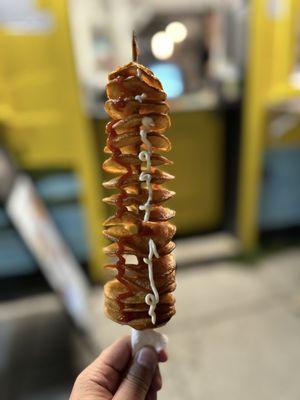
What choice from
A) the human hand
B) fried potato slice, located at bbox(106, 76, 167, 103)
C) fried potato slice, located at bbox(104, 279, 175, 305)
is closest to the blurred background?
the human hand

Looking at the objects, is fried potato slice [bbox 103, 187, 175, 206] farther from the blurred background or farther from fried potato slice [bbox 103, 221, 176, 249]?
the blurred background

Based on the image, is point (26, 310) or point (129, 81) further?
point (26, 310)

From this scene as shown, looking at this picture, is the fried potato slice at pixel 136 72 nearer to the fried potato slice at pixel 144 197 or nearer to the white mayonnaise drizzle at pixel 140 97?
the white mayonnaise drizzle at pixel 140 97

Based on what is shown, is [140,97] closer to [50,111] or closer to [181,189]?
[50,111]

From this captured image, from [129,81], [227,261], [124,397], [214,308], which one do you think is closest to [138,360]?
[124,397]

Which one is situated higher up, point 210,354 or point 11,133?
point 11,133

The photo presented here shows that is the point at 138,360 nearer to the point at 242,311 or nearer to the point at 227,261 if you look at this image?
the point at 242,311

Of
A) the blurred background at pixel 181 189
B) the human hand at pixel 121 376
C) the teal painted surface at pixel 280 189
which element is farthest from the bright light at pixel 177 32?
the human hand at pixel 121 376
